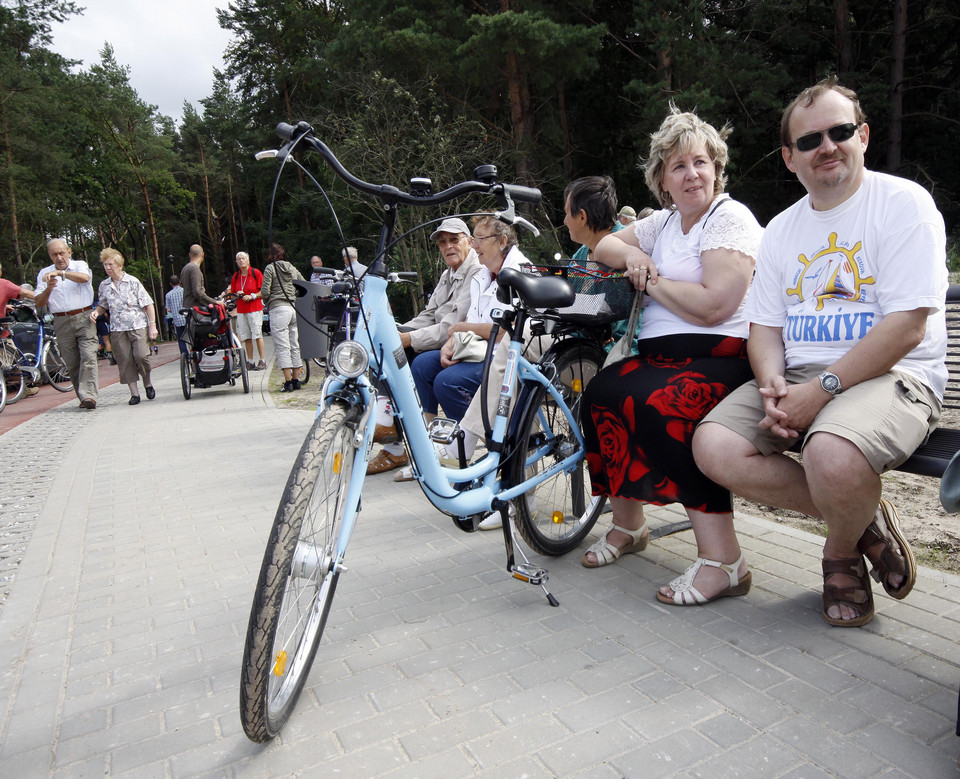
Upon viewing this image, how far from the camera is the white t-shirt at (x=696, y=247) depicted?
295cm

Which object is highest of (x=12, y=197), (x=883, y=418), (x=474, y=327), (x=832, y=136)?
(x=12, y=197)

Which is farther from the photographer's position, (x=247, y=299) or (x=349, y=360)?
(x=247, y=299)

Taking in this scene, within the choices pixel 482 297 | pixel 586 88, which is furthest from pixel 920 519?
pixel 586 88

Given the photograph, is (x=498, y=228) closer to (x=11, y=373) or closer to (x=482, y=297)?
(x=482, y=297)

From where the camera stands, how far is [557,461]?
3.39 metres

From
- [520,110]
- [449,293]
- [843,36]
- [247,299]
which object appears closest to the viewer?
[449,293]

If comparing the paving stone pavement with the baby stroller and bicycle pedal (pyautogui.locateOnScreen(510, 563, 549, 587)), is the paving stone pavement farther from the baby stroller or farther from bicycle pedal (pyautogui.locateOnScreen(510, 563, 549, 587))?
the baby stroller

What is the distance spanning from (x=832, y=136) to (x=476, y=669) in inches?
86.1

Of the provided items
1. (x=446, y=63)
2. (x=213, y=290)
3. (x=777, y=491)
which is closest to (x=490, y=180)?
(x=777, y=491)

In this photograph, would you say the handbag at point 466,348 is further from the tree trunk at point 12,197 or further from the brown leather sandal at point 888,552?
the tree trunk at point 12,197

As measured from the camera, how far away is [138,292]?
10031 mm

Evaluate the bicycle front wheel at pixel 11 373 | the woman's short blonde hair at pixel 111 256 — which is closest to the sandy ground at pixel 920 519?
the woman's short blonde hair at pixel 111 256

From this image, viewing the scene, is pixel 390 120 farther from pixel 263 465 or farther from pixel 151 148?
pixel 151 148

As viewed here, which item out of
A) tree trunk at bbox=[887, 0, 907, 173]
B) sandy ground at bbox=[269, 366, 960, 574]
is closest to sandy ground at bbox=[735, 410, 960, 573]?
sandy ground at bbox=[269, 366, 960, 574]
